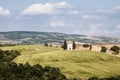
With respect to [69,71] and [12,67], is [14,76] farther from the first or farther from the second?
[69,71]

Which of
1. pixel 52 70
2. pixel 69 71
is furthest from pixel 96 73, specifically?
pixel 52 70

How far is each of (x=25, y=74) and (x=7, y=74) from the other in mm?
9867

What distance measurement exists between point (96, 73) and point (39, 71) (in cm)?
3788

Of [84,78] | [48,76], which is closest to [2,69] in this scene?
[48,76]

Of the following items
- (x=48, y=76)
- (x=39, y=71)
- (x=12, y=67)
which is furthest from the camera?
(x=12, y=67)

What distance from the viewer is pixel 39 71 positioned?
7052 inches

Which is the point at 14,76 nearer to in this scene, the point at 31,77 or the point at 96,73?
the point at 31,77

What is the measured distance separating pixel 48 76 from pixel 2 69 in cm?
3553

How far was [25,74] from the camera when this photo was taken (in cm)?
17325

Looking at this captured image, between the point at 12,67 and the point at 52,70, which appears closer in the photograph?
the point at 52,70

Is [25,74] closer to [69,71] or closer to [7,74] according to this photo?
[7,74]

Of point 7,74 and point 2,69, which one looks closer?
point 7,74

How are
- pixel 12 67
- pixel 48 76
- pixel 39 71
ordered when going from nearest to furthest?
pixel 48 76 → pixel 39 71 → pixel 12 67

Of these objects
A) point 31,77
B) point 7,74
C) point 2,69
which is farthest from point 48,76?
point 2,69
